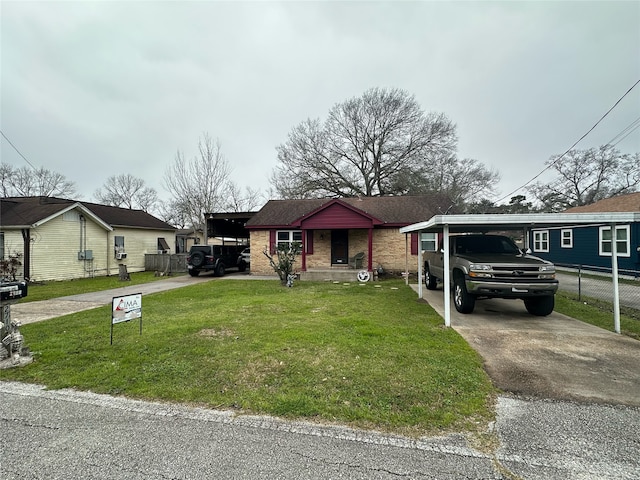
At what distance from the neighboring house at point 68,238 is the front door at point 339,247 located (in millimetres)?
12946

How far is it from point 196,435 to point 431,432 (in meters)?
1.98

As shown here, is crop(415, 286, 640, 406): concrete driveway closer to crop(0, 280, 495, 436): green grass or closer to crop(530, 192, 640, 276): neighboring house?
crop(0, 280, 495, 436): green grass

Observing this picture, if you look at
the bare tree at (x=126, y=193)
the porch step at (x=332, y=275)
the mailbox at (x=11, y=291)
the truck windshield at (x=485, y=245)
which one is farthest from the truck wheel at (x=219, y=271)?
the bare tree at (x=126, y=193)

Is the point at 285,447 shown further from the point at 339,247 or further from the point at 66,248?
the point at 66,248

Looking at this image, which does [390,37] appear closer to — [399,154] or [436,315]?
[436,315]

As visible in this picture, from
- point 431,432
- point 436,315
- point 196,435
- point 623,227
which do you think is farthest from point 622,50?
point 196,435

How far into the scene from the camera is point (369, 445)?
7.91 ft

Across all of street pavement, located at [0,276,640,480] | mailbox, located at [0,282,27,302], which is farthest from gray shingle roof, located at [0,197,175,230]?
street pavement, located at [0,276,640,480]

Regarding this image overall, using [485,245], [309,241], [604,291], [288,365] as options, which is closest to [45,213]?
[309,241]

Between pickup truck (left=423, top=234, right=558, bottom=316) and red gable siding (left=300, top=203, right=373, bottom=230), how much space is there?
22.5ft

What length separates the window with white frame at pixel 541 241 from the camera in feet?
68.9

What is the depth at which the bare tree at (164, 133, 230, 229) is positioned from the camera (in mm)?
23031

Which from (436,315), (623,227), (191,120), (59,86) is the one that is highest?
(191,120)

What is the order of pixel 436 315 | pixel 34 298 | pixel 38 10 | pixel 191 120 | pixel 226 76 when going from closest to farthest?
pixel 436 315 < pixel 38 10 < pixel 34 298 < pixel 226 76 < pixel 191 120
